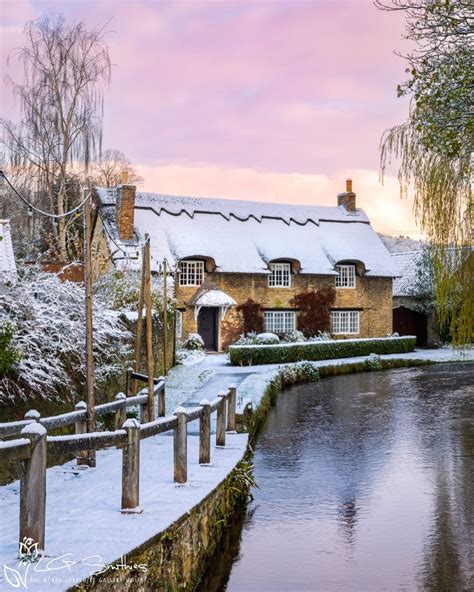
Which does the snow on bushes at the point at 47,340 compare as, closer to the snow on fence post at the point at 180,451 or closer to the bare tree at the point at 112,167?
the snow on fence post at the point at 180,451

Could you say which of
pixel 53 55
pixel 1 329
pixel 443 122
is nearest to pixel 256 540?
pixel 1 329

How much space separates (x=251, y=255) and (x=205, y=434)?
28.1 metres

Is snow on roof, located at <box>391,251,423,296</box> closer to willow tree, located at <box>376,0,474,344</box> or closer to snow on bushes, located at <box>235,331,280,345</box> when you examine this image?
snow on bushes, located at <box>235,331,280,345</box>

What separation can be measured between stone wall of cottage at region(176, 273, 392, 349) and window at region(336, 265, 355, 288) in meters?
0.29

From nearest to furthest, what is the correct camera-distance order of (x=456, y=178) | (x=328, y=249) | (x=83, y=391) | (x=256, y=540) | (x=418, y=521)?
1. (x=256, y=540)
2. (x=418, y=521)
3. (x=456, y=178)
4. (x=83, y=391)
5. (x=328, y=249)

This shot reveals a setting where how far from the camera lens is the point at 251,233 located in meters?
40.0

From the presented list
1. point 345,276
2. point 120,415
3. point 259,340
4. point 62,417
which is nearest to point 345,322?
point 345,276

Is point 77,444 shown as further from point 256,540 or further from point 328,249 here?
point 328,249

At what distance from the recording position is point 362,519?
1030 centimetres

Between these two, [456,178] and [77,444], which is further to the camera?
[456,178]

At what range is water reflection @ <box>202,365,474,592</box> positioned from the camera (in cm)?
834

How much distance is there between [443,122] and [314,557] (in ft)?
18.9

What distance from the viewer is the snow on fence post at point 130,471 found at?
7496 millimetres

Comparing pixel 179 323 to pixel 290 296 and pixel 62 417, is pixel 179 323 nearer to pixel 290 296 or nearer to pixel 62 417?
pixel 290 296
